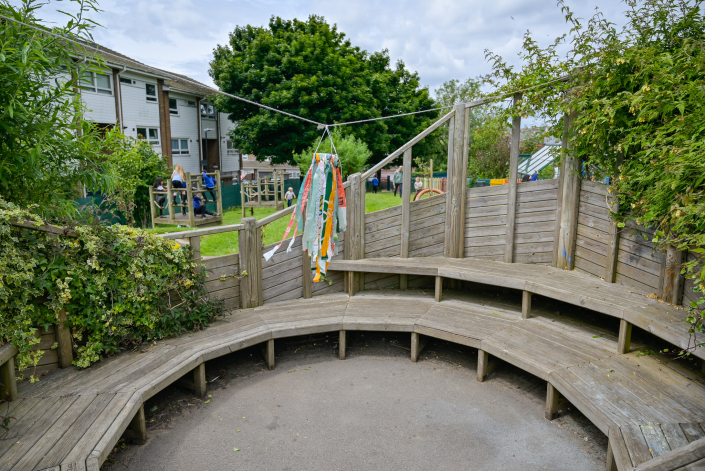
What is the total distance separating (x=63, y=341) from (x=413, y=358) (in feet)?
11.0

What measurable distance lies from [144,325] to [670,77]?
4935mm

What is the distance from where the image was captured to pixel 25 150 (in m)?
3.55

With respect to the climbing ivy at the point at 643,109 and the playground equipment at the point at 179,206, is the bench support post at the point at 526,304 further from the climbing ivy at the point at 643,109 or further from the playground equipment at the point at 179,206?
the playground equipment at the point at 179,206

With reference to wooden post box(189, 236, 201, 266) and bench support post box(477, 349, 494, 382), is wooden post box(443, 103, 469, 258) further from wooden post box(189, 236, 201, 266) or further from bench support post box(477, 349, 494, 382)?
wooden post box(189, 236, 201, 266)

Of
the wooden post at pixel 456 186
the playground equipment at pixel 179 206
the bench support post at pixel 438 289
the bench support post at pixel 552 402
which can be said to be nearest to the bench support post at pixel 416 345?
the bench support post at pixel 438 289

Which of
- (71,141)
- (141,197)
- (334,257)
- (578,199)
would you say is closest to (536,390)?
(578,199)

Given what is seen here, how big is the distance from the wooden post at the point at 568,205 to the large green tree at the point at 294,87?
1542 cm

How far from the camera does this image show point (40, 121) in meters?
3.62

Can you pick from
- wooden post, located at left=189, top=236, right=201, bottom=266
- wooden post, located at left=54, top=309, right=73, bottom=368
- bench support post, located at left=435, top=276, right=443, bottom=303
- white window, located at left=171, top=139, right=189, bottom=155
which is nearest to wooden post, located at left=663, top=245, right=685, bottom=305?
bench support post, located at left=435, top=276, right=443, bottom=303

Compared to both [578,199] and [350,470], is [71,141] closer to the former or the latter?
[350,470]

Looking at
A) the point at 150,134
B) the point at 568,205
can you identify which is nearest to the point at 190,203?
the point at 568,205

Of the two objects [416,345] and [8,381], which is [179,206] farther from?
[8,381]

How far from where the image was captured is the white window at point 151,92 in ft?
71.1

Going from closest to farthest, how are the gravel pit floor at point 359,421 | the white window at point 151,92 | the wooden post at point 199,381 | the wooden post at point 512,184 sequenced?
the gravel pit floor at point 359,421 → the wooden post at point 199,381 → the wooden post at point 512,184 → the white window at point 151,92
